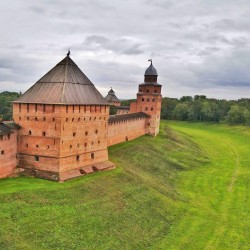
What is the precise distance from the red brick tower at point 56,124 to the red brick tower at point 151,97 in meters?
29.2

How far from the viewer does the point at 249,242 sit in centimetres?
2461

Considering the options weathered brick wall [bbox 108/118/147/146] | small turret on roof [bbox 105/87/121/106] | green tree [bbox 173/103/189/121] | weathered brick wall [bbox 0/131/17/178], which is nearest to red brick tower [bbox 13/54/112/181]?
weathered brick wall [bbox 0/131/17/178]

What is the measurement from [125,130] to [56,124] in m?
21.8

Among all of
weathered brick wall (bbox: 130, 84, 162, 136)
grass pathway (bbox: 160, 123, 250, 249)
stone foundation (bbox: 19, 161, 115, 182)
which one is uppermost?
weathered brick wall (bbox: 130, 84, 162, 136)

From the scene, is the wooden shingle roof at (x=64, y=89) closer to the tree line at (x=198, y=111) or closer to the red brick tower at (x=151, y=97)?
the red brick tower at (x=151, y=97)

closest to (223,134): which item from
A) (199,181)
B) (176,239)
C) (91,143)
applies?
(199,181)

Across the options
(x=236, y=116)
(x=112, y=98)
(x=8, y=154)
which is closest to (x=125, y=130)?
(x=8, y=154)

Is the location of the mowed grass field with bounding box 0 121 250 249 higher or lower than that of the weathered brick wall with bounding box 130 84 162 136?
lower

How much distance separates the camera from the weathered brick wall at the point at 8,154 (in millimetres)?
27438

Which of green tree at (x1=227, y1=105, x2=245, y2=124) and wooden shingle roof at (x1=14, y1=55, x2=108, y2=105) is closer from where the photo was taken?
wooden shingle roof at (x1=14, y1=55, x2=108, y2=105)

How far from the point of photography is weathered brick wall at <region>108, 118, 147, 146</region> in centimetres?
4499

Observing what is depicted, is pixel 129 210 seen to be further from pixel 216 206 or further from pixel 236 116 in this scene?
pixel 236 116

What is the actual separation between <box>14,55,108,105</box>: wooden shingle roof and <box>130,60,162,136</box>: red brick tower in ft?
91.2

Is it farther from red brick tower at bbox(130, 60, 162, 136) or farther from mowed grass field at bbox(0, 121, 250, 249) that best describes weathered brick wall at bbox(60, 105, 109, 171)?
red brick tower at bbox(130, 60, 162, 136)
